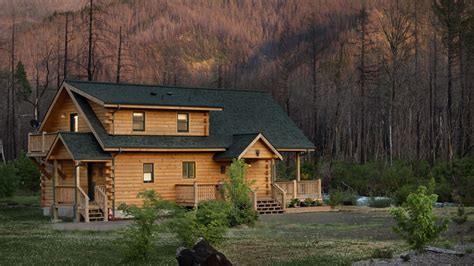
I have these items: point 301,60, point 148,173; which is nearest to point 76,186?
point 148,173

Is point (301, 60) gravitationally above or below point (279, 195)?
above

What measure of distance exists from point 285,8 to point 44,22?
52.5 meters

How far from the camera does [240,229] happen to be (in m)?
31.1

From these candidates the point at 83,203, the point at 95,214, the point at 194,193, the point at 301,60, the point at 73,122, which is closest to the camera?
the point at 83,203

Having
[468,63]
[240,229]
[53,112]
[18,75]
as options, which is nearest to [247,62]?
[18,75]

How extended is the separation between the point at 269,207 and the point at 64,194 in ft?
37.8

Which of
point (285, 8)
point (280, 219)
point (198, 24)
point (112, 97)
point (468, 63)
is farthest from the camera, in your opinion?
point (198, 24)

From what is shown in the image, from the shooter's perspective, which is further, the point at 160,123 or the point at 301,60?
the point at 301,60

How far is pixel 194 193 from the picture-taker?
39.5 m

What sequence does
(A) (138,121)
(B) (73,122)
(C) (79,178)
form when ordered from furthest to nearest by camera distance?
(B) (73,122) → (A) (138,121) → (C) (79,178)

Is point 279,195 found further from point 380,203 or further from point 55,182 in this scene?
point 55,182

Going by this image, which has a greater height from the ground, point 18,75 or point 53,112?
point 18,75

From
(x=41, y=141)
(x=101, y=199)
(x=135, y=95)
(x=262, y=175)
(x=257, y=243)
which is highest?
(x=135, y=95)

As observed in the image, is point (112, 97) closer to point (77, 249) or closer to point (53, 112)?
point (53, 112)
